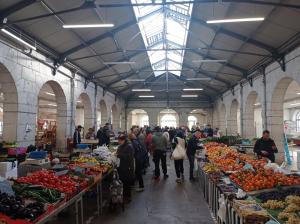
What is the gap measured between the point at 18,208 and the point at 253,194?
3.06 meters

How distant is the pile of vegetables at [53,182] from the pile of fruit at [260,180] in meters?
2.58

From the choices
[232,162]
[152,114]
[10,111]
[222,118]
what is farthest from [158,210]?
[152,114]

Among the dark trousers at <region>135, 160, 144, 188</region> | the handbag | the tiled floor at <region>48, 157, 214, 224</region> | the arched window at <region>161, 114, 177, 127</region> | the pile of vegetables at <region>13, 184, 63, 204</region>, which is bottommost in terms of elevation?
the tiled floor at <region>48, 157, 214, 224</region>

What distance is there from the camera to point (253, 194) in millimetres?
4156

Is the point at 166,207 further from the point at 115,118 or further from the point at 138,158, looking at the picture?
the point at 115,118

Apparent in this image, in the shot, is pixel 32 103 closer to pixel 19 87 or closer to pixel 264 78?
pixel 19 87

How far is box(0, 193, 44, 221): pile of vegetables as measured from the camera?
9.34 ft

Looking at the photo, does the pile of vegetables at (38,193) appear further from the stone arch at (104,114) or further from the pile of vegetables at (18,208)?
the stone arch at (104,114)

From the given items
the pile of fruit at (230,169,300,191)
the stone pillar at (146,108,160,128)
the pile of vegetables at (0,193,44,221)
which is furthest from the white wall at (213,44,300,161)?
the stone pillar at (146,108,160,128)

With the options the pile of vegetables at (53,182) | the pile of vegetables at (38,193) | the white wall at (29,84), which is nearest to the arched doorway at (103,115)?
the white wall at (29,84)

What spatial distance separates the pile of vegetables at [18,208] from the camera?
2846mm

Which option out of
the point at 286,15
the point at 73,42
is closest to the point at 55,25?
the point at 73,42

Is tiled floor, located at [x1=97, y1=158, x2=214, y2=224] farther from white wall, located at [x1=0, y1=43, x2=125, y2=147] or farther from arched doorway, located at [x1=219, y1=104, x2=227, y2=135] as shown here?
arched doorway, located at [x1=219, y1=104, x2=227, y2=135]

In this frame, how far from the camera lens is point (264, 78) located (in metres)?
11.4
